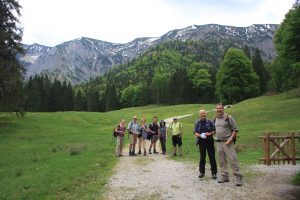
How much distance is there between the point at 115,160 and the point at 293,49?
4138 centimetres

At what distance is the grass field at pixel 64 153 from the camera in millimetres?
12648

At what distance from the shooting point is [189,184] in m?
13.2

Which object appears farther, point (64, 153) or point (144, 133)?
point (144, 133)

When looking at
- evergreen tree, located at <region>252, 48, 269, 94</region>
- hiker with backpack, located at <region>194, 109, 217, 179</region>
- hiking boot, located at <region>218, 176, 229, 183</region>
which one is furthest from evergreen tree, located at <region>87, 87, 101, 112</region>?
hiking boot, located at <region>218, 176, 229, 183</region>

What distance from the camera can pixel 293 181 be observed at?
44.5 feet

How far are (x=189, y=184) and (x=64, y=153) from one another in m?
13.4

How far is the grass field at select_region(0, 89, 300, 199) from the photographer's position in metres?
12.6

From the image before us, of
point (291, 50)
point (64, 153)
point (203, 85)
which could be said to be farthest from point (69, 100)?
point (64, 153)

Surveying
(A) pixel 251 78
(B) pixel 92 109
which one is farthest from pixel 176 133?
(B) pixel 92 109

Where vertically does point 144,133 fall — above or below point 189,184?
above

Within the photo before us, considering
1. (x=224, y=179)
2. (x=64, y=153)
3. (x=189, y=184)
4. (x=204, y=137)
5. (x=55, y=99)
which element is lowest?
(x=64, y=153)

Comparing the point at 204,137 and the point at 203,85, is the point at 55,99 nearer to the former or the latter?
the point at 203,85

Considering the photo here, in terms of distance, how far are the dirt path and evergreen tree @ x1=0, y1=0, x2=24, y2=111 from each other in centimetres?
2274

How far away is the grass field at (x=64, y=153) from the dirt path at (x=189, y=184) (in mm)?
983
